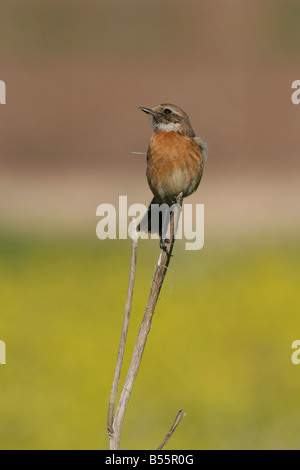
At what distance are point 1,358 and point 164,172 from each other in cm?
229

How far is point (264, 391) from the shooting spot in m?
4.83

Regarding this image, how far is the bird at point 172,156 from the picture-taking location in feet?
9.68

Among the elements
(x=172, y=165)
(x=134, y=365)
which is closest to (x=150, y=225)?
(x=172, y=165)

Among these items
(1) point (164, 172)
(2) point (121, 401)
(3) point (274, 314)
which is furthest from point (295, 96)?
(2) point (121, 401)

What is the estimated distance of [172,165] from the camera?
9.70 ft

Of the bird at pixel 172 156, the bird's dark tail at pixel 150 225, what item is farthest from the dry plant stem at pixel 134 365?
the bird at pixel 172 156

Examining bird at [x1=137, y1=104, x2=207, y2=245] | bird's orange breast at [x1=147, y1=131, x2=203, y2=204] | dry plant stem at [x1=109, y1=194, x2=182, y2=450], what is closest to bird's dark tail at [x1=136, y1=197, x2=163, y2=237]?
bird at [x1=137, y1=104, x2=207, y2=245]

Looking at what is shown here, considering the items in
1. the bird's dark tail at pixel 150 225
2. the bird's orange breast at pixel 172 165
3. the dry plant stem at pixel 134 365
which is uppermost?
the bird's orange breast at pixel 172 165

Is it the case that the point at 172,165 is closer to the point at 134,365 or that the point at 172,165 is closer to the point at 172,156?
the point at 172,156

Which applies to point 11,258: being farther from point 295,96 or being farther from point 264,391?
point 295,96

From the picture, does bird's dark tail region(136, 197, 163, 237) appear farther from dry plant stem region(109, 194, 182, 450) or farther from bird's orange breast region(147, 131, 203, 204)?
dry plant stem region(109, 194, 182, 450)

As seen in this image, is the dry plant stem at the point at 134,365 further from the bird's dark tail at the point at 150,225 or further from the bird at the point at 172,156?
the bird at the point at 172,156

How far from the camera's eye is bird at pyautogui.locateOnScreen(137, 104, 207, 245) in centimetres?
295

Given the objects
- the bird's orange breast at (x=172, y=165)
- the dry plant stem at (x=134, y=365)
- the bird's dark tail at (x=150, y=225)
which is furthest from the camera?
the bird's orange breast at (x=172, y=165)
